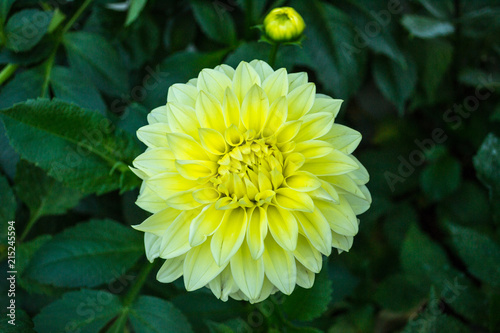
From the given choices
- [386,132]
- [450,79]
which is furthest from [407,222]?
[450,79]

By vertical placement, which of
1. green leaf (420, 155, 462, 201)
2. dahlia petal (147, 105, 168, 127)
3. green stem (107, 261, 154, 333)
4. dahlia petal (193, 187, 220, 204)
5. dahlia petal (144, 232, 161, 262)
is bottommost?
green leaf (420, 155, 462, 201)

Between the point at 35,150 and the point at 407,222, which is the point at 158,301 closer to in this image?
the point at 35,150

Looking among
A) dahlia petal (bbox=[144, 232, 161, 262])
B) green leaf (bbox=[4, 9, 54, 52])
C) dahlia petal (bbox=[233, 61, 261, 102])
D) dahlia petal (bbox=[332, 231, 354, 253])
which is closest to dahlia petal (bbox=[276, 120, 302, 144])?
dahlia petal (bbox=[233, 61, 261, 102])

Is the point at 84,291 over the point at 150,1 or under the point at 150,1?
under

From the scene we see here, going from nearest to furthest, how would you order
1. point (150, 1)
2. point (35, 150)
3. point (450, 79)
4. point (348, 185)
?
point (348, 185) → point (35, 150) → point (150, 1) → point (450, 79)

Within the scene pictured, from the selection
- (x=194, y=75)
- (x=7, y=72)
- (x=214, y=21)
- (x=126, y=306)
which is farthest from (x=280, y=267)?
(x=7, y=72)

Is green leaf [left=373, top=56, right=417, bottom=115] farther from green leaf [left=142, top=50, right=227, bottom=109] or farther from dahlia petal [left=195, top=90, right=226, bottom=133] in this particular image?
dahlia petal [left=195, top=90, right=226, bottom=133]

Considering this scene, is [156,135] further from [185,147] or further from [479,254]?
[479,254]
